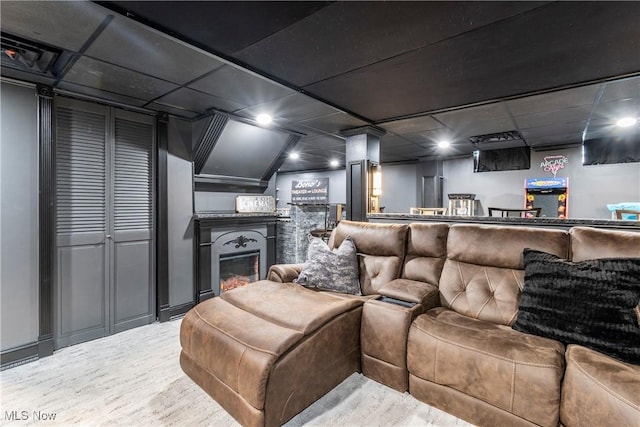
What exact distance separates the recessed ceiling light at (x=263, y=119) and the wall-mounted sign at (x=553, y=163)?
5251 mm

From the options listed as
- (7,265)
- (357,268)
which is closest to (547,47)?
(357,268)

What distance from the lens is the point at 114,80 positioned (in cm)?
248

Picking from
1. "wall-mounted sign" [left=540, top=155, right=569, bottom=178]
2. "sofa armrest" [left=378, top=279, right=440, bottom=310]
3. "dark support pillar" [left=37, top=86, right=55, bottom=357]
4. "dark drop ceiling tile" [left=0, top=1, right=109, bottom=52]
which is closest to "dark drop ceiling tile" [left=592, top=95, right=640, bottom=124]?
"wall-mounted sign" [left=540, top=155, right=569, bottom=178]

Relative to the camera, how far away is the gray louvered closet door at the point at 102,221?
8.98 feet

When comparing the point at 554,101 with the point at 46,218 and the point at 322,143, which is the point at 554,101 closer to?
the point at 322,143

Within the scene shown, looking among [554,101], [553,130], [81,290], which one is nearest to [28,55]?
[81,290]

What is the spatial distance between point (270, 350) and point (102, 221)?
8.15ft

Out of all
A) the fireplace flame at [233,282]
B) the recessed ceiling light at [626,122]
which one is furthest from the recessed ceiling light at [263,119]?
the recessed ceiling light at [626,122]

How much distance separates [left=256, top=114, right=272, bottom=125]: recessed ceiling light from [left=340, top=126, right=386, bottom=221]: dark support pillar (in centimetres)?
113

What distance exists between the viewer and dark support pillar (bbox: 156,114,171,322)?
334 centimetres

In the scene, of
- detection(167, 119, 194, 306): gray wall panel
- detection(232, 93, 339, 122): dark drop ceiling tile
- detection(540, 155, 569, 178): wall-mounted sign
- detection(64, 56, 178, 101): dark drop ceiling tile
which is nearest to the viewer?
detection(64, 56, 178, 101): dark drop ceiling tile

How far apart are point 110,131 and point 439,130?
412cm

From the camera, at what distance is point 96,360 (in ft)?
8.14

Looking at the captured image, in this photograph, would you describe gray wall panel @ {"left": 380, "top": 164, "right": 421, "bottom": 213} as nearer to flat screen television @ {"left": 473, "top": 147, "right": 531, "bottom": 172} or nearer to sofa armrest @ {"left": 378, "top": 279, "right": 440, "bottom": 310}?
flat screen television @ {"left": 473, "top": 147, "right": 531, "bottom": 172}
